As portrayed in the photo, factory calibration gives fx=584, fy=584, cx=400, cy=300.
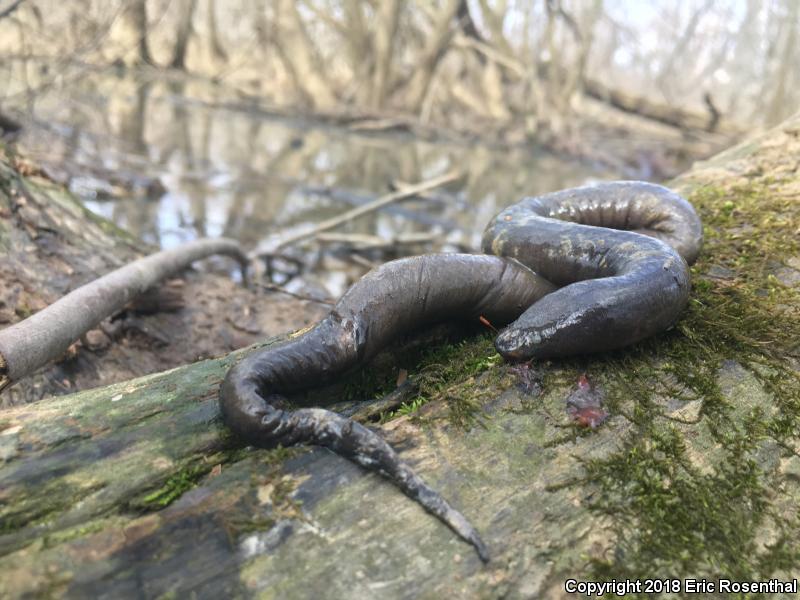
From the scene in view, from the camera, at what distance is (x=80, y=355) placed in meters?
4.26

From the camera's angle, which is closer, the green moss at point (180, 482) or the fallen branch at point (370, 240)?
the green moss at point (180, 482)

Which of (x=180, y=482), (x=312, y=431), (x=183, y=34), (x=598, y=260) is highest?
(x=183, y=34)

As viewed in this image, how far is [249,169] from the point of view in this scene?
46.0 ft

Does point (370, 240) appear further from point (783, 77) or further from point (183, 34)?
point (183, 34)

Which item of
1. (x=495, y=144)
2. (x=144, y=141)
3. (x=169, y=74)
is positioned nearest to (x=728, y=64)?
(x=495, y=144)

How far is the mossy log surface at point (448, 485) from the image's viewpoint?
Answer: 204 centimetres

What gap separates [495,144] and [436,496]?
2166 centimetres

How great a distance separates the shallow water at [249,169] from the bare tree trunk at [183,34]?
453 cm

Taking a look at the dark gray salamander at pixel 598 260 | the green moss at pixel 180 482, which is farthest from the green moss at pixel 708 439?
the green moss at pixel 180 482

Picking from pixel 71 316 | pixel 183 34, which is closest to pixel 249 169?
pixel 71 316

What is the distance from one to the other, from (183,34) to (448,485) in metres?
29.0

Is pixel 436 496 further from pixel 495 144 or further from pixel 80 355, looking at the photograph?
pixel 495 144

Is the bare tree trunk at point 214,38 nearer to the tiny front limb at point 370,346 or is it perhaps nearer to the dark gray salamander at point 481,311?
the dark gray salamander at point 481,311

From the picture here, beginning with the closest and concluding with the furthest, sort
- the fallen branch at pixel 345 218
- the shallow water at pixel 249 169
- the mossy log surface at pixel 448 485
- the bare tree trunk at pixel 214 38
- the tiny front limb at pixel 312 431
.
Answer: the mossy log surface at pixel 448 485, the tiny front limb at pixel 312 431, the fallen branch at pixel 345 218, the shallow water at pixel 249 169, the bare tree trunk at pixel 214 38
